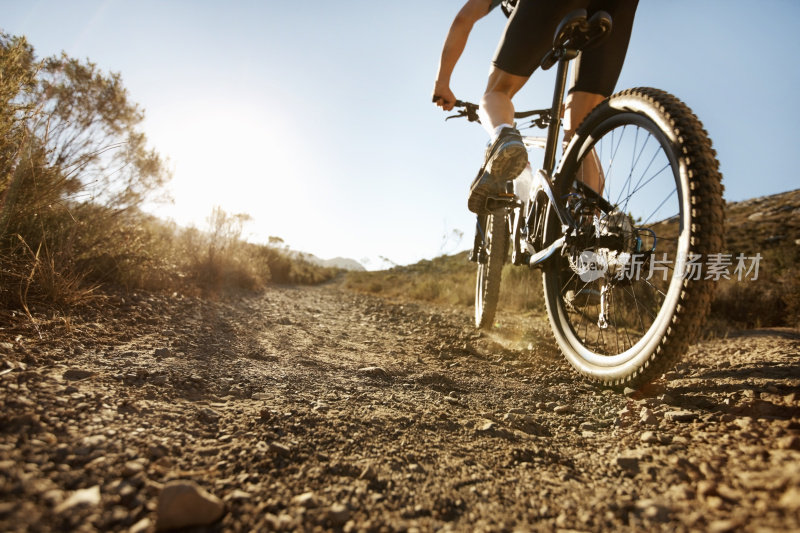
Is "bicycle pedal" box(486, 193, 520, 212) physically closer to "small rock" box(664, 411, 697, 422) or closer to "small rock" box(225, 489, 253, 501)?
"small rock" box(664, 411, 697, 422)

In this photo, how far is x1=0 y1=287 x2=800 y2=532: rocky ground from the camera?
0.71m

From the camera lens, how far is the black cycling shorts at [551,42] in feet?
6.75

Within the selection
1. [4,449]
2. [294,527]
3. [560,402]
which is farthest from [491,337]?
[4,449]

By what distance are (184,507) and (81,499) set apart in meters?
0.18

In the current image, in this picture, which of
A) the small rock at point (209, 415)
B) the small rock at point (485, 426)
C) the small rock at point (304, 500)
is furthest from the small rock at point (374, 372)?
the small rock at point (304, 500)

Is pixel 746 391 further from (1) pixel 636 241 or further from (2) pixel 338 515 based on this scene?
(2) pixel 338 515

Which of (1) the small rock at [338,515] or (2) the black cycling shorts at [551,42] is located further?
(2) the black cycling shorts at [551,42]

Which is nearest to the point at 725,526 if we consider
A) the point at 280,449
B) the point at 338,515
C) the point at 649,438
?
the point at 649,438

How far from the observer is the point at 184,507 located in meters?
0.68

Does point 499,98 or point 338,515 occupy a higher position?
point 499,98

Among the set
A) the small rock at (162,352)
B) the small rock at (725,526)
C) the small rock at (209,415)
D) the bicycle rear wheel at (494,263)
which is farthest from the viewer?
the bicycle rear wheel at (494,263)

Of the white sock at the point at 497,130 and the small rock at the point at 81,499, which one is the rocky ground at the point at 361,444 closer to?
the small rock at the point at 81,499

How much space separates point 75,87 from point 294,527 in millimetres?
5785

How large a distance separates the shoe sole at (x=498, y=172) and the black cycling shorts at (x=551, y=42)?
1.78ft
